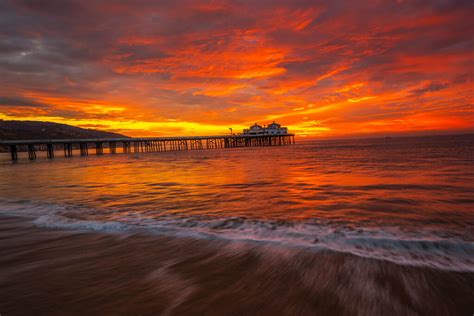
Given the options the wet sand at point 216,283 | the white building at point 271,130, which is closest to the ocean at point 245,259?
the wet sand at point 216,283

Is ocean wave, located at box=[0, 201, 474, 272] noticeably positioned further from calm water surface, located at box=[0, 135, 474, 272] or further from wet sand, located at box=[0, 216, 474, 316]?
wet sand, located at box=[0, 216, 474, 316]

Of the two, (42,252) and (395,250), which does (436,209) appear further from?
(42,252)

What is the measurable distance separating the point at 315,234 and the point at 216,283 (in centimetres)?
208

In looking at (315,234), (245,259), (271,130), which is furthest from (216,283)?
(271,130)

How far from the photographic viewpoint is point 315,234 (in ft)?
13.4

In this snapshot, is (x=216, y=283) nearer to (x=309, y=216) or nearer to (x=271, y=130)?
(x=309, y=216)

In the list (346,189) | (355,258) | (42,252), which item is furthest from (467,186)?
(42,252)

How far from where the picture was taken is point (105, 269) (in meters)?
3.03

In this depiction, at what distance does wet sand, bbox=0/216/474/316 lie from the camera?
2.20 metres

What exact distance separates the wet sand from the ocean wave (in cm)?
28

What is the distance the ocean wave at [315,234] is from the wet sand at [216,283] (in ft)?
0.92

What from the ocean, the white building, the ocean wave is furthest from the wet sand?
the white building

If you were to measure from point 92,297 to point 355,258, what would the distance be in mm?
2976

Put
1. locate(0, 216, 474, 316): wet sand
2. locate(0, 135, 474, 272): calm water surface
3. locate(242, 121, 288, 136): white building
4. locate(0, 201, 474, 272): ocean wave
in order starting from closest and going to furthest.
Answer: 1. locate(0, 216, 474, 316): wet sand
2. locate(0, 201, 474, 272): ocean wave
3. locate(0, 135, 474, 272): calm water surface
4. locate(242, 121, 288, 136): white building
